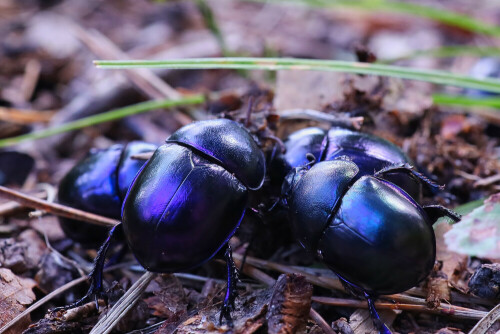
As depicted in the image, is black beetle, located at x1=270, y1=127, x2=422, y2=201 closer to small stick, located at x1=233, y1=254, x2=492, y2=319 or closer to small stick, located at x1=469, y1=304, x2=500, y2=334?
small stick, located at x1=233, y1=254, x2=492, y2=319

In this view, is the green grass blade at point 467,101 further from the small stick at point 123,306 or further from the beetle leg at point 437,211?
the small stick at point 123,306

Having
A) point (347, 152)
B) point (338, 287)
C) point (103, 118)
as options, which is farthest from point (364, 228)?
point (103, 118)

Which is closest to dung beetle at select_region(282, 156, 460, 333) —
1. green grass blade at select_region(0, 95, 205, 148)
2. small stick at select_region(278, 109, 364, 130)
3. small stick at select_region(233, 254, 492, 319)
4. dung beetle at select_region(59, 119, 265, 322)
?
small stick at select_region(233, 254, 492, 319)

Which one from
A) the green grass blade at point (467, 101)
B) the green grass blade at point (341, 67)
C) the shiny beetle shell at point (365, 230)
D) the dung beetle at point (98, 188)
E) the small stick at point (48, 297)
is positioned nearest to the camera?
the shiny beetle shell at point (365, 230)

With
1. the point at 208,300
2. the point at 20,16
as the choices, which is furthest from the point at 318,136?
the point at 20,16

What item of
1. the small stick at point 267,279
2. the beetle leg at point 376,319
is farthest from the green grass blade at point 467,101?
the small stick at point 267,279

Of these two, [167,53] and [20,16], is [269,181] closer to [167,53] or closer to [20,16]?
[167,53]
